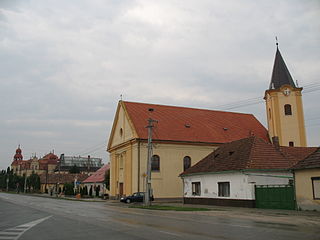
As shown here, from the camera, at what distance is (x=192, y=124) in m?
50.8

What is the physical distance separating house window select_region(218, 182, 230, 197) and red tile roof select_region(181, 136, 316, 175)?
4.11 feet

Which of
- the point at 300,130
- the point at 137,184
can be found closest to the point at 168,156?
the point at 137,184

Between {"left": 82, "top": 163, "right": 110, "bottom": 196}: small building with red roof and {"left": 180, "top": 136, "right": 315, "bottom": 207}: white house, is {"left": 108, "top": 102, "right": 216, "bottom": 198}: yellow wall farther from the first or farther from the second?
{"left": 82, "top": 163, "right": 110, "bottom": 196}: small building with red roof

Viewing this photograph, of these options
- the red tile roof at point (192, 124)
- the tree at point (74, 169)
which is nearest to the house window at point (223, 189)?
the red tile roof at point (192, 124)

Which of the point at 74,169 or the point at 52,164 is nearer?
the point at 74,169

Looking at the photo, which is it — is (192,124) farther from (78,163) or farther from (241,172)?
(78,163)

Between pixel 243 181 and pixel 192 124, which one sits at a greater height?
pixel 192 124

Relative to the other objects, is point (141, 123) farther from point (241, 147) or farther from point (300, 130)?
point (300, 130)

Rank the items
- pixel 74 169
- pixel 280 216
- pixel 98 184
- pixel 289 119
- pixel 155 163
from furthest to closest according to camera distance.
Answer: pixel 74 169, pixel 98 184, pixel 289 119, pixel 155 163, pixel 280 216

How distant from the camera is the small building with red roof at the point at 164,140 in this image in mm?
45250

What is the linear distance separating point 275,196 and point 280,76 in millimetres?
25547

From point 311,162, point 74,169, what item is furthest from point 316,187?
point 74,169

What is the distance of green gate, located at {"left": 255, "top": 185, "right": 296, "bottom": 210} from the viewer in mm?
25422

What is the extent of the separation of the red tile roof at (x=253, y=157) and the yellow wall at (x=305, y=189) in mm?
4702
